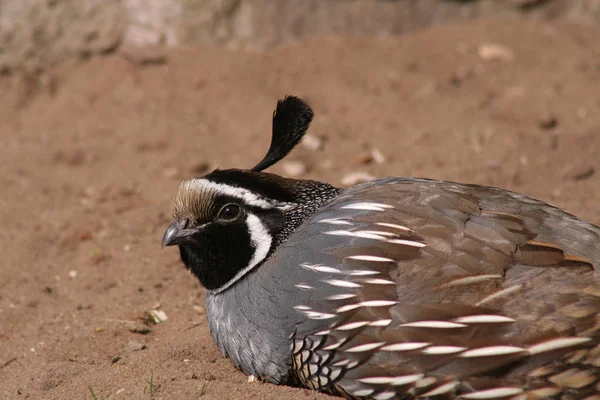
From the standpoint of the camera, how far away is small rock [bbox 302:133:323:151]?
775 centimetres

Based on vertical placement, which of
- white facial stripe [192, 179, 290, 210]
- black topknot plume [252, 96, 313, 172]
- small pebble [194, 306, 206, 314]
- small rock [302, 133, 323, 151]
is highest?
black topknot plume [252, 96, 313, 172]

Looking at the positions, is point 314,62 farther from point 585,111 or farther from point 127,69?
point 585,111

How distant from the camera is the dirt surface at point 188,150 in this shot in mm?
4973

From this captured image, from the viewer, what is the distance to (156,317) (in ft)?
17.5

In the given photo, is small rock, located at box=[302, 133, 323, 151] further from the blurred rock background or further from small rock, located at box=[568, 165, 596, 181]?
small rock, located at box=[568, 165, 596, 181]

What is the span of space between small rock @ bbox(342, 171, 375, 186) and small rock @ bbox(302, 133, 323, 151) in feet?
2.32

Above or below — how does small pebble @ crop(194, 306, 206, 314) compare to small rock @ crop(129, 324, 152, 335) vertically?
above

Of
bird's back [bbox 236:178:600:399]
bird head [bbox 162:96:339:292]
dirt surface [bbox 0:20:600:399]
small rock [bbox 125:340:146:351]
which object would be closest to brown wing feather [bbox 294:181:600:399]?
bird's back [bbox 236:178:600:399]

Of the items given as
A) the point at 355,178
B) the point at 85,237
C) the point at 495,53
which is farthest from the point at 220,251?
the point at 495,53

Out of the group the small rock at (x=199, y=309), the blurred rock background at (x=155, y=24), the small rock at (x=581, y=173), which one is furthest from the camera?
the blurred rock background at (x=155, y=24)

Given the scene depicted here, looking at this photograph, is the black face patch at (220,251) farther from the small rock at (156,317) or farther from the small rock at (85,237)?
the small rock at (85,237)

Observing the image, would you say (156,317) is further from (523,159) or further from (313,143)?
(523,159)

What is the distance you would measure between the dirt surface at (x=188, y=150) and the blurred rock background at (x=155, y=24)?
0.17m

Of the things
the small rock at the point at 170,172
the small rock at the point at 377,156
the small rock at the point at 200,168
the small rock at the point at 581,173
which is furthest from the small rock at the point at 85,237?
the small rock at the point at 581,173
